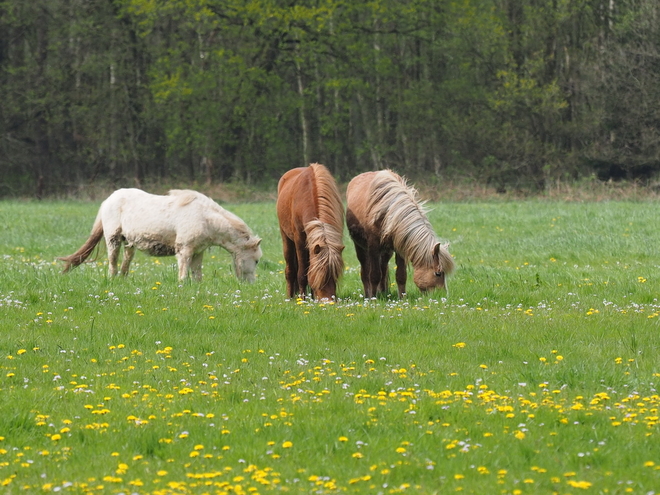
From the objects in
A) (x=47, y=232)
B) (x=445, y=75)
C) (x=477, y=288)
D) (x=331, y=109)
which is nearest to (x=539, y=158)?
(x=445, y=75)

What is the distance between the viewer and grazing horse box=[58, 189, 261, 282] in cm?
1259

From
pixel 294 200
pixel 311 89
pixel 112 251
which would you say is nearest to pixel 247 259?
pixel 112 251

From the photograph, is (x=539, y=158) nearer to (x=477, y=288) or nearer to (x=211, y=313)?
(x=477, y=288)

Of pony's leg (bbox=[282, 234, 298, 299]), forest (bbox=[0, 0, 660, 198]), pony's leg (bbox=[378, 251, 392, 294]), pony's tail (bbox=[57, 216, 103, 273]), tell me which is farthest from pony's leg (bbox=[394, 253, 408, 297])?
forest (bbox=[0, 0, 660, 198])

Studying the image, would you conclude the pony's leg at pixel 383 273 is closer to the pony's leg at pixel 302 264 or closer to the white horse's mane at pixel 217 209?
the pony's leg at pixel 302 264

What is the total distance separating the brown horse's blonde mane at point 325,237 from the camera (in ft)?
32.1

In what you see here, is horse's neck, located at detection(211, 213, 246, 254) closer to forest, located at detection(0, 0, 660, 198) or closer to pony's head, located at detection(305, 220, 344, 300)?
pony's head, located at detection(305, 220, 344, 300)

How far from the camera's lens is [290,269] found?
1116 centimetres

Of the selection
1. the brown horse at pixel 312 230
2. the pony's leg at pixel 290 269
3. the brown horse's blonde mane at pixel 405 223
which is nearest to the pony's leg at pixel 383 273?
the brown horse's blonde mane at pixel 405 223

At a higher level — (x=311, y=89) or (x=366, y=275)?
(x=311, y=89)

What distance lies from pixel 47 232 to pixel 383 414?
19.4 metres

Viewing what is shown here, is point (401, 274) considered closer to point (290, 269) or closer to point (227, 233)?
point (290, 269)

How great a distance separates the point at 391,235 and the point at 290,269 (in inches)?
57.3

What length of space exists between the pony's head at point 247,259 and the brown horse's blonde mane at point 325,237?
8.26 ft
